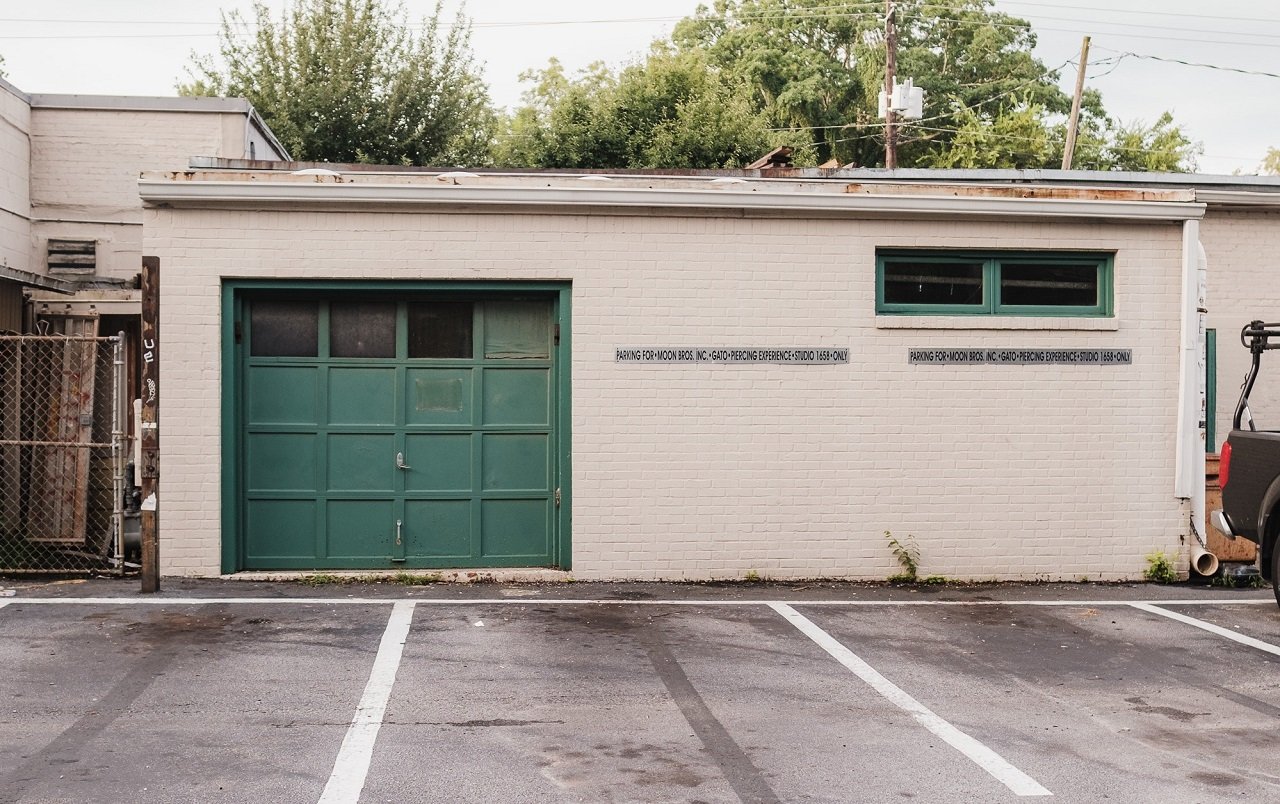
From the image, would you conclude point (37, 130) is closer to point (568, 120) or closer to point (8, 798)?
point (8, 798)

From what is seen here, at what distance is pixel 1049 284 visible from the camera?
11617 millimetres

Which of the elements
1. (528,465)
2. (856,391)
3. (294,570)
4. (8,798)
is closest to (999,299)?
(856,391)

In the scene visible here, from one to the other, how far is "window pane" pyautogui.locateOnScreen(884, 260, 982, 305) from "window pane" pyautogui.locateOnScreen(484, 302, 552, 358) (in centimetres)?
309

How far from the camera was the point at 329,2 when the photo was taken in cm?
3228

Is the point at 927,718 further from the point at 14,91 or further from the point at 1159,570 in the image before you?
the point at 14,91

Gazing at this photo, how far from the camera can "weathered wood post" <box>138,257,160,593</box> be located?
385 inches

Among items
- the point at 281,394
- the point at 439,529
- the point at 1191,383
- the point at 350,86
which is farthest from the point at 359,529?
the point at 350,86

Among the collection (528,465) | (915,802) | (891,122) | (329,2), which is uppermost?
(329,2)

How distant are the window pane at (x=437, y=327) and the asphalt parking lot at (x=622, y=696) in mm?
2106

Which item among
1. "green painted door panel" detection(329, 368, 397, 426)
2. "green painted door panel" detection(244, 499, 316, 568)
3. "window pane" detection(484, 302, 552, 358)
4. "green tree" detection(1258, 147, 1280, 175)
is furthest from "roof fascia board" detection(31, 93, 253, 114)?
"green tree" detection(1258, 147, 1280, 175)

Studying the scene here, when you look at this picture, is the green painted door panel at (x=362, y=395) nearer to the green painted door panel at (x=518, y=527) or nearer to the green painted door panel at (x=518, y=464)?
the green painted door panel at (x=518, y=464)

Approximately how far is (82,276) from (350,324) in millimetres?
5176

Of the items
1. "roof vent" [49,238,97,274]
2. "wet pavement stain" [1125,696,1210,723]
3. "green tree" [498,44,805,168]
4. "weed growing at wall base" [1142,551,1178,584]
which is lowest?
"wet pavement stain" [1125,696,1210,723]

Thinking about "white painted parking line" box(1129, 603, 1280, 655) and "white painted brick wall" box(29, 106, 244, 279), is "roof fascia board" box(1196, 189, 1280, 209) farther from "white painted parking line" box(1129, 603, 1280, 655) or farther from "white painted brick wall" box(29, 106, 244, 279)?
"white painted brick wall" box(29, 106, 244, 279)
